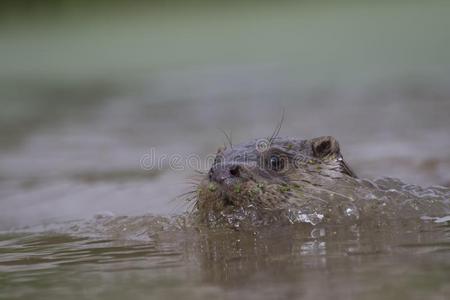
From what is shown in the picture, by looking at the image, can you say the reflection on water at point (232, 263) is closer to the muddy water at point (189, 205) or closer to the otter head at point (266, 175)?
the muddy water at point (189, 205)

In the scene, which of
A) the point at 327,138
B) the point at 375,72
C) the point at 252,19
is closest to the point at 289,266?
the point at 327,138

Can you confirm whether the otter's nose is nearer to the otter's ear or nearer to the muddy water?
the muddy water

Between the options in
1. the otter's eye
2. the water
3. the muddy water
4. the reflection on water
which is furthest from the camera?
the otter's eye

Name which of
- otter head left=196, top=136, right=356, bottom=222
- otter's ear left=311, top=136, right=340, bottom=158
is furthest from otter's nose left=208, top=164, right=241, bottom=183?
otter's ear left=311, top=136, right=340, bottom=158

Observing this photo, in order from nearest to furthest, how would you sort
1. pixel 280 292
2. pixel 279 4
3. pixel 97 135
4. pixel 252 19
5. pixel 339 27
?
pixel 280 292, pixel 97 135, pixel 339 27, pixel 252 19, pixel 279 4

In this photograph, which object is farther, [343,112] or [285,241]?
[343,112]

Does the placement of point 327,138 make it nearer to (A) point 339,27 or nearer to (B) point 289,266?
(B) point 289,266
